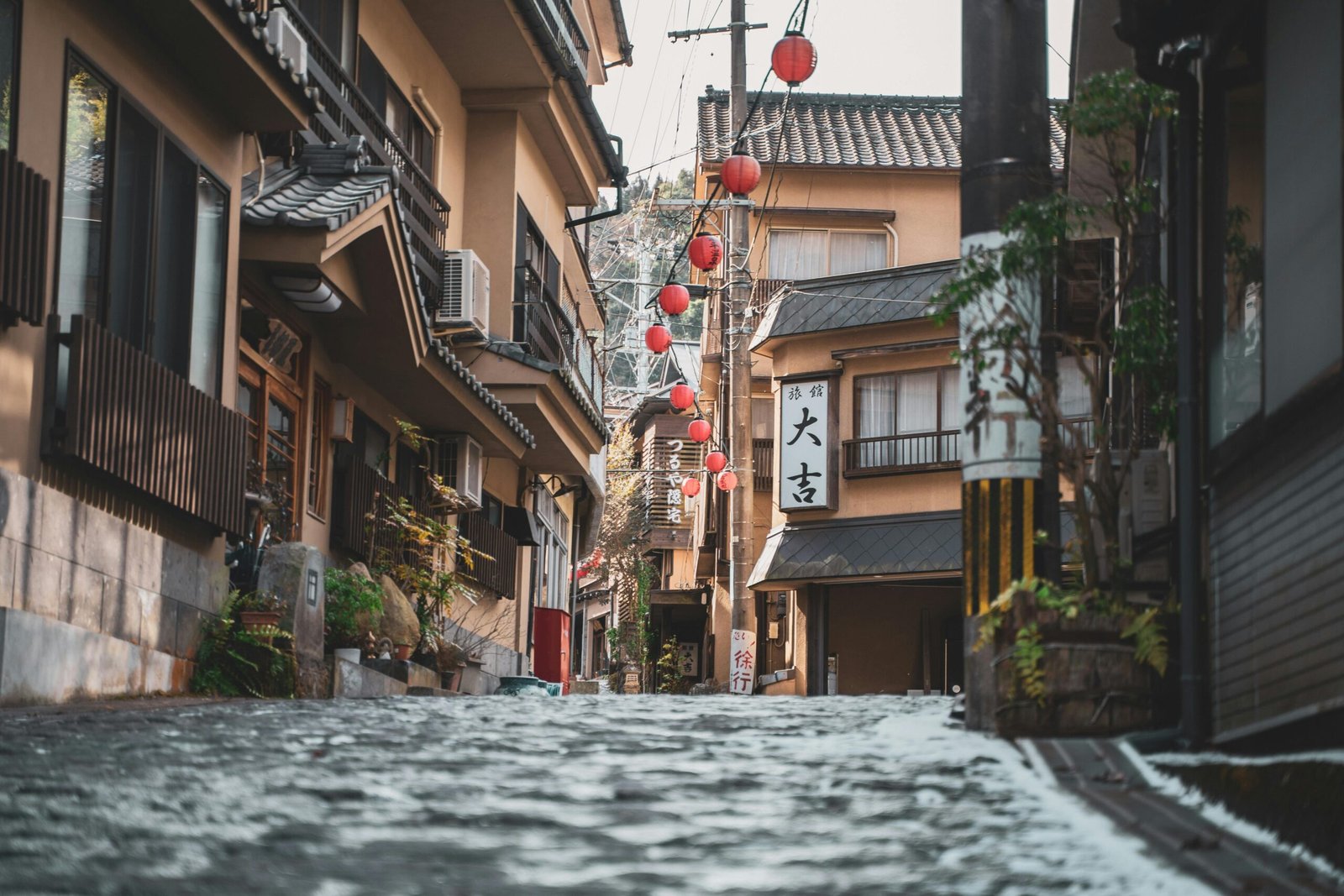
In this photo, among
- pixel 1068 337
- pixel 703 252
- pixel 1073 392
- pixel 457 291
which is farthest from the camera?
pixel 1073 392

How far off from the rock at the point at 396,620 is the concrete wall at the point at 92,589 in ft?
13.8

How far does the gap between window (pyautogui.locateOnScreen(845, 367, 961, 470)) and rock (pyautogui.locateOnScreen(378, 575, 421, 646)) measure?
17.1 m

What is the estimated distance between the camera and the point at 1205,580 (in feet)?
32.6

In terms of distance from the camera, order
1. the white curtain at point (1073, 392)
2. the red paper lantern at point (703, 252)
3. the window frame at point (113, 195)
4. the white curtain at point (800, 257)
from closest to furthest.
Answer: the window frame at point (113, 195) < the red paper lantern at point (703, 252) < the white curtain at point (1073, 392) < the white curtain at point (800, 257)

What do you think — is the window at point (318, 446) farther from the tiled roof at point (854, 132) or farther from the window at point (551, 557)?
the tiled roof at point (854, 132)

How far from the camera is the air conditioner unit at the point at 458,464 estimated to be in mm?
25453

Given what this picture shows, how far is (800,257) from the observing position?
45219 mm

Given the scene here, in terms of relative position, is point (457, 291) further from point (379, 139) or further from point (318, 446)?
point (318, 446)

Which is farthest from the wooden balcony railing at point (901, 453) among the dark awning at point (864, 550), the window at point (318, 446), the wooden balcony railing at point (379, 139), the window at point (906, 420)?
the window at point (318, 446)

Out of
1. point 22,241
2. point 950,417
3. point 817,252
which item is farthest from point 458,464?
point 817,252

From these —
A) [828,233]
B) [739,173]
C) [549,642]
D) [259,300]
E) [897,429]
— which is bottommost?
[549,642]

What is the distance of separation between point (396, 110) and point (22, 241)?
44.6 ft

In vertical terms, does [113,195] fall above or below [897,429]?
below

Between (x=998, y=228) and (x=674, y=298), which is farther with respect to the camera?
(x=674, y=298)
